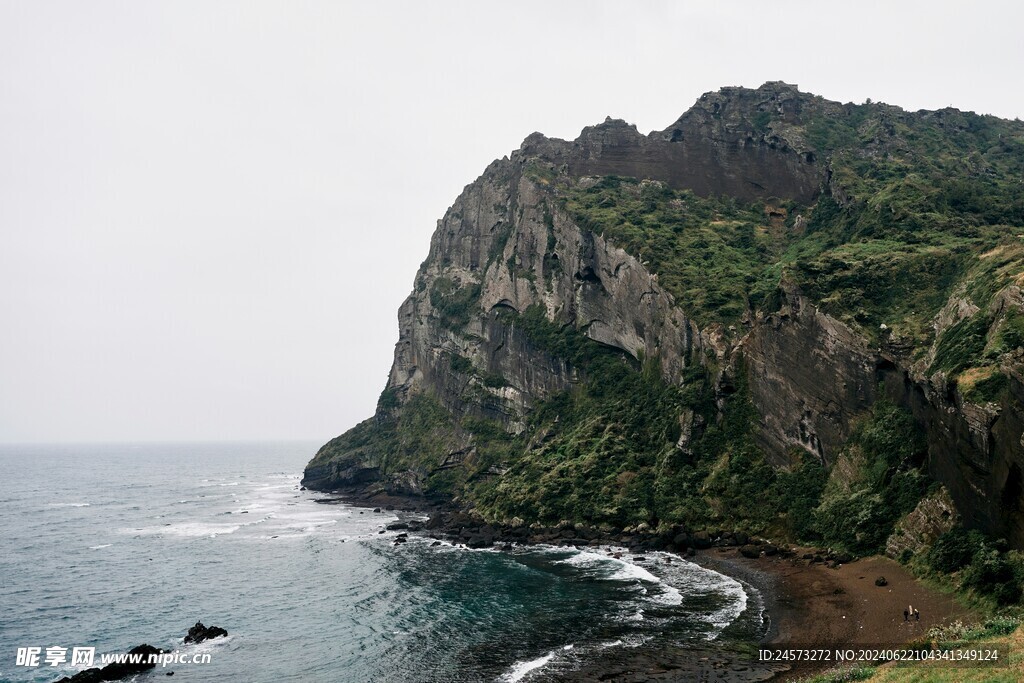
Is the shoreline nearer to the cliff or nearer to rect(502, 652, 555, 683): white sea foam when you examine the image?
→ rect(502, 652, 555, 683): white sea foam

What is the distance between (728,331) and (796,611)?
1491 inches

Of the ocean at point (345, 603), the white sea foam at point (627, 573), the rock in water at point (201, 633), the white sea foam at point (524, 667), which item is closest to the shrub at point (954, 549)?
the ocean at point (345, 603)

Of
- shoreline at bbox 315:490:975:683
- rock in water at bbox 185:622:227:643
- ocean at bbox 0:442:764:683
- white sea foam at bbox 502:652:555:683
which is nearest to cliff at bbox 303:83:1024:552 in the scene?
shoreline at bbox 315:490:975:683

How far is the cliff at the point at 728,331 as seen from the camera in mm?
49344

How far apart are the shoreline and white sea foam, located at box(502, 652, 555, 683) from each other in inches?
49.6

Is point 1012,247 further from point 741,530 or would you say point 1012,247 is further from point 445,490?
point 445,490

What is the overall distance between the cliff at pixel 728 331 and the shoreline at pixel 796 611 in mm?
4212

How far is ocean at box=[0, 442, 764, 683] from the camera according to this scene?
37.6m

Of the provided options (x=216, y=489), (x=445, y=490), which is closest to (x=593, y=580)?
(x=445, y=490)

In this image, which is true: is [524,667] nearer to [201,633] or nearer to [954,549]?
[201,633]

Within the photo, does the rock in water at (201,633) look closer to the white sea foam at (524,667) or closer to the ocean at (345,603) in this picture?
the ocean at (345,603)

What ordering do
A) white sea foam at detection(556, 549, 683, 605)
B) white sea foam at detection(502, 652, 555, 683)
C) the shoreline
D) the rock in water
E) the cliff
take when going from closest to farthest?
the shoreline, white sea foam at detection(502, 652, 555, 683), the rock in water, white sea foam at detection(556, 549, 683, 605), the cliff

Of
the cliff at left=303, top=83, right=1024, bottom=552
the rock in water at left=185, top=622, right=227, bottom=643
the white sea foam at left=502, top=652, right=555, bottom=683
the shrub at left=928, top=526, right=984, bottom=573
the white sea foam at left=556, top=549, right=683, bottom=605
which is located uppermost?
the cliff at left=303, top=83, right=1024, bottom=552

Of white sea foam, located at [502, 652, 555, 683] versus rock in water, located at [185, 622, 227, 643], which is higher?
white sea foam, located at [502, 652, 555, 683]
